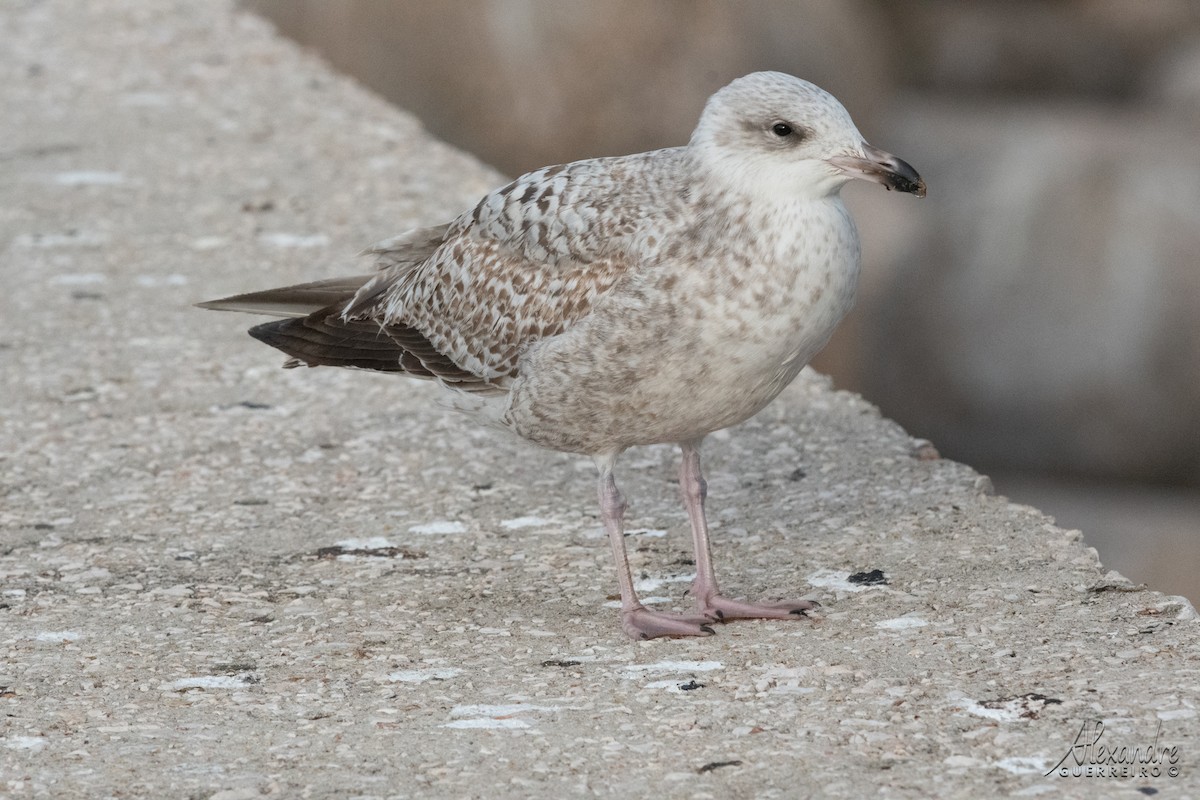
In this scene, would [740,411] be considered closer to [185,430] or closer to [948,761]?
[948,761]

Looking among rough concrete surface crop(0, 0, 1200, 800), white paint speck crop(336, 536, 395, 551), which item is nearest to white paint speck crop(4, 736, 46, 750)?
rough concrete surface crop(0, 0, 1200, 800)

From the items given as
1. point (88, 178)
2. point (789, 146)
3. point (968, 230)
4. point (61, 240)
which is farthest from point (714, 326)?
point (968, 230)

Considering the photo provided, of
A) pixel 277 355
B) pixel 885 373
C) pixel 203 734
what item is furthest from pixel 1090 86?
pixel 203 734

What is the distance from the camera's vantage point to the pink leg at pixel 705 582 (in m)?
4.42

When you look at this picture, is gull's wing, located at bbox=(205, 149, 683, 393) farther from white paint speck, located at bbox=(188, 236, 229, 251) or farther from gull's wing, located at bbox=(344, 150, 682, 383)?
white paint speck, located at bbox=(188, 236, 229, 251)

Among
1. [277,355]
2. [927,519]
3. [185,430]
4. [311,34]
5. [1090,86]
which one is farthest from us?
[1090,86]

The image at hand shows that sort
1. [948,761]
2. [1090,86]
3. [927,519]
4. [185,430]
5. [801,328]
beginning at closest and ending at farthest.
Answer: [948,761], [801,328], [927,519], [185,430], [1090,86]

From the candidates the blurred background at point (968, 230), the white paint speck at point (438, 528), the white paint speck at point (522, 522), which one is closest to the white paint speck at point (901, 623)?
the white paint speck at point (522, 522)

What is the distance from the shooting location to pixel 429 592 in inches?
184

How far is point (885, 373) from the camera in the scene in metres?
12.4

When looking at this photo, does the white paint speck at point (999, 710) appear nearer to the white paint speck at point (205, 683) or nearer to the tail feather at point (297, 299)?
the white paint speck at point (205, 683)

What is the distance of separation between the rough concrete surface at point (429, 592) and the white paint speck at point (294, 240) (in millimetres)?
26

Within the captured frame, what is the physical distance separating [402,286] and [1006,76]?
1106cm

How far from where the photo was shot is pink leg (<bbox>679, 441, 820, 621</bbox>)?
14.5 ft
